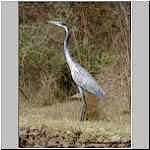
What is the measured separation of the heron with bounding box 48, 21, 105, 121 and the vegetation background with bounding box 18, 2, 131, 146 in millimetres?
32

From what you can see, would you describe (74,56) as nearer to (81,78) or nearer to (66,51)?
(66,51)

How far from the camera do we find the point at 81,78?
974cm

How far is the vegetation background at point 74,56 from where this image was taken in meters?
9.73

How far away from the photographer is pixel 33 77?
32.0 feet

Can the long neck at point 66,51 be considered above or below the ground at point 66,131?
above

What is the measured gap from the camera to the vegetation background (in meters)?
9.73

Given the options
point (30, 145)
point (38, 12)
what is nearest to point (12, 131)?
point (30, 145)

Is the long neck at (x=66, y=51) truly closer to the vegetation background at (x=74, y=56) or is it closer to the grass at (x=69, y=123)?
the vegetation background at (x=74, y=56)

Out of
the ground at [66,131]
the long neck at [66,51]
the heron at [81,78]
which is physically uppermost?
the long neck at [66,51]

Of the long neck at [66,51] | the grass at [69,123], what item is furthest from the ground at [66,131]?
the long neck at [66,51]

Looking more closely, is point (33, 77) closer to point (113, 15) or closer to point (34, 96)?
point (34, 96)

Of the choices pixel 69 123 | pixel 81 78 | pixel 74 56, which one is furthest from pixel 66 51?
pixel 69 123

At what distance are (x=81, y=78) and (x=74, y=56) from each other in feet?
0.58

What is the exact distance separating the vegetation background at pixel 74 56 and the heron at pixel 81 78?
0.03m
